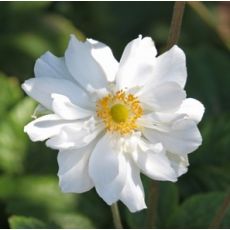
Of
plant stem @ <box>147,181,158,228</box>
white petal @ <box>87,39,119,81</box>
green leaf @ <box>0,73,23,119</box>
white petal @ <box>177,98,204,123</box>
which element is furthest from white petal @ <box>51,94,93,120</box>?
green leaf @ <box>0,73,23,119</box>

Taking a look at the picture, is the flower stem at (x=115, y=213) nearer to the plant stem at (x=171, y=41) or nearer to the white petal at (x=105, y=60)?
the plant stem at (x=171, y=41)

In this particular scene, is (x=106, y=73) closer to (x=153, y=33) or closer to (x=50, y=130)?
(x=50, y=130)

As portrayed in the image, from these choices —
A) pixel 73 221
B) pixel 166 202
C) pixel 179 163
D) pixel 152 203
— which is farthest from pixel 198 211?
pixel 179 163

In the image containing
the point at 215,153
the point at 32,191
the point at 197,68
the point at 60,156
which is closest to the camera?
the point at 60,156

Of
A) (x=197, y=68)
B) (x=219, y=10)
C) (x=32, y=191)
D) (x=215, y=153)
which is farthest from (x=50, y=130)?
(x=219, y=10)

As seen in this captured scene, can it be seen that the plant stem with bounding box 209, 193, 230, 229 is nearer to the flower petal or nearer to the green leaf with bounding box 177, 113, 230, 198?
the flower petal
